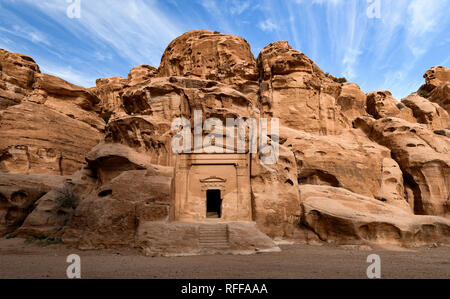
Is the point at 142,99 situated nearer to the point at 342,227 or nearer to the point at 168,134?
the point at 168,134

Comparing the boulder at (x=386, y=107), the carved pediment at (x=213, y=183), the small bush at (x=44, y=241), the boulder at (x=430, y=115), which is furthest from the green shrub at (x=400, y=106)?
the small bush at (x=44, y=241)

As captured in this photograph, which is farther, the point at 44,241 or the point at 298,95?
the point at 298,95

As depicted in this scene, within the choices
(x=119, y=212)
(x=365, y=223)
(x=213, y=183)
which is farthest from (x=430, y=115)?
(x=119, y=212)

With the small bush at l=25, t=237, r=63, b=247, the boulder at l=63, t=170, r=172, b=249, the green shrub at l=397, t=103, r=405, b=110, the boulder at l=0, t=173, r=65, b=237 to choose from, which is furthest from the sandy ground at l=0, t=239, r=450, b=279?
the green shrub at l=397, t=103, r=405, b=110

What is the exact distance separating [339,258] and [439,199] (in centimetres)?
1545

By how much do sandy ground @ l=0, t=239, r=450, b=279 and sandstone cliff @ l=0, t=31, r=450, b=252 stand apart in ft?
4.75

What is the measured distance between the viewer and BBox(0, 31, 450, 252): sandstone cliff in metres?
13.2

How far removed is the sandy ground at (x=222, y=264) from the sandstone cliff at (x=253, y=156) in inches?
57.0

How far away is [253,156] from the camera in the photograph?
15.9 metres

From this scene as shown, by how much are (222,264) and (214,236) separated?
11.1 ft

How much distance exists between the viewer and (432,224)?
1412 centimetres

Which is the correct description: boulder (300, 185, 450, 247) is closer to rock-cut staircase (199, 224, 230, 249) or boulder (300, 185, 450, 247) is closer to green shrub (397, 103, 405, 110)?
rock-cut staircase (199, 224, 230, 249)

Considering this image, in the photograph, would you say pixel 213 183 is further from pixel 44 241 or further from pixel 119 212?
pixel 44 241
